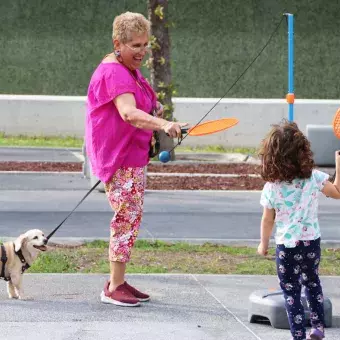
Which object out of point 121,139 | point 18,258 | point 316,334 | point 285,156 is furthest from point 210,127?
point 18,258

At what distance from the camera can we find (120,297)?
25.0 feet

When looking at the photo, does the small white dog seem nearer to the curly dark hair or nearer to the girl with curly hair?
the girl with curly hair

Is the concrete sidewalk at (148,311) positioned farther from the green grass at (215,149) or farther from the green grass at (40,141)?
the green grass at (40,141)

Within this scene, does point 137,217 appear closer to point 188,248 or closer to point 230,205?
point 188,248

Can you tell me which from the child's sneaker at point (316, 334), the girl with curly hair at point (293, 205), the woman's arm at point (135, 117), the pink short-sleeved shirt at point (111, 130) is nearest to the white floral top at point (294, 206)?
the girl with curly hair at point (293, 205)

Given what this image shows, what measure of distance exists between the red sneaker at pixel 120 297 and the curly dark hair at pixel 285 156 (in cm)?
177

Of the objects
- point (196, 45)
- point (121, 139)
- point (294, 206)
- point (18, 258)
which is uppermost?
point (196, 45)

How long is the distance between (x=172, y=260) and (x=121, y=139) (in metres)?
2.23

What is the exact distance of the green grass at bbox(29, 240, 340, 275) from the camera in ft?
29.8

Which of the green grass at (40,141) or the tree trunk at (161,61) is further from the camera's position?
the green grass at (40,141)

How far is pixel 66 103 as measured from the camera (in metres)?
23.4

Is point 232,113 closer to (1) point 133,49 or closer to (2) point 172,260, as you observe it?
(2) point 172,260

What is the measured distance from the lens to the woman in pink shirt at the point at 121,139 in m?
7.46

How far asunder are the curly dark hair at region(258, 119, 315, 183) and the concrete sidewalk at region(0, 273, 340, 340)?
106 centimetres
